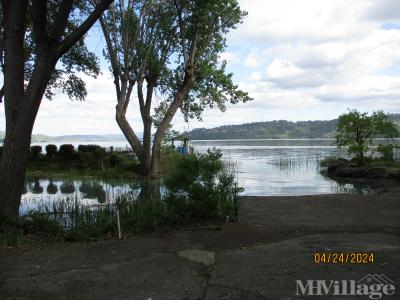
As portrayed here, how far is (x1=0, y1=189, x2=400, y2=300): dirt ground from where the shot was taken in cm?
487

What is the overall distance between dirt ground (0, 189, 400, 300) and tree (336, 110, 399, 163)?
21.3 metres

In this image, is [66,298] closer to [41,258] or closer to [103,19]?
[41,258]

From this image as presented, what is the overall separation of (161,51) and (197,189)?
19886 mm

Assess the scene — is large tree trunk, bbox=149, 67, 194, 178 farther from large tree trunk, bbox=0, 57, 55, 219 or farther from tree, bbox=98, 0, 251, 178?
large tree trunk, bbox=0, 57, 55, 219

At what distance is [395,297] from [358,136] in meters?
26.8

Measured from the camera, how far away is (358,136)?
97.4 ft

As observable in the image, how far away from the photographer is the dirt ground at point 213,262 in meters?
4.87

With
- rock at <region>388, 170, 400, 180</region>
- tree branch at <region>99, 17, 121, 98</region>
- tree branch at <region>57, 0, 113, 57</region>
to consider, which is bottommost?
rock at <region>388, 170, 400, 180</region>

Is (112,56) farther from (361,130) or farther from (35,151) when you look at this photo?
(361,130)

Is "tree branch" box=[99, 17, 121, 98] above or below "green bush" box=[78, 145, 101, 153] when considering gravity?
above

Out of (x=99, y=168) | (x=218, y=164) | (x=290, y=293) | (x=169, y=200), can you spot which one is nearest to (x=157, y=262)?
(x=290, y=293)

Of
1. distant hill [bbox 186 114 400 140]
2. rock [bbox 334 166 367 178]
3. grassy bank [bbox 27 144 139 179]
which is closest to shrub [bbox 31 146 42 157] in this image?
grassy bank [bbox 27 144 139 179]

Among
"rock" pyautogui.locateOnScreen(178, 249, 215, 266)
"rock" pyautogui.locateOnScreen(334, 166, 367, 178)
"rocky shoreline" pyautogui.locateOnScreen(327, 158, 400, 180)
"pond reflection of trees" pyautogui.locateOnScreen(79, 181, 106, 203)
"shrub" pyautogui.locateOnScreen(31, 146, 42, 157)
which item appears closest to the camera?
"rock" pyautogui.locateOnScreen(178, 249, 215, 266)

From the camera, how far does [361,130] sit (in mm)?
29469
